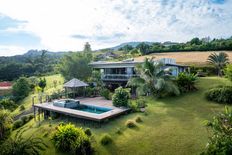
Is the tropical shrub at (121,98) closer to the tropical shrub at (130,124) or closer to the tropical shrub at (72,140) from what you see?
the tropical shrub at (130,124)

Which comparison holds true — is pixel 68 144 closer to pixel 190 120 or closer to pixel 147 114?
pixel 147 114

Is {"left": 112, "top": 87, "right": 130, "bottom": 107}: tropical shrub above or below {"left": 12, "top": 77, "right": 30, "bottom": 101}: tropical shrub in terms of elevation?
above

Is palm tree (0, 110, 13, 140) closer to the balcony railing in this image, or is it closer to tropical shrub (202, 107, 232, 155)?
the balcony railing

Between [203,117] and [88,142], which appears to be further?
[203,117]

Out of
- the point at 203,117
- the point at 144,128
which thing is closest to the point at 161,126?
the point at 144,128

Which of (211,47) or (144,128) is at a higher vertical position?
→ (211,47)

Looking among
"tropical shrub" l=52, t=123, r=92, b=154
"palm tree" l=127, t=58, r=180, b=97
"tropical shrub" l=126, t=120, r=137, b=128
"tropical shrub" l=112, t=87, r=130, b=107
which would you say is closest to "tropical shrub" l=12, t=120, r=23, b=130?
"tropical shrub" l=52, t=123, r=92, b=154

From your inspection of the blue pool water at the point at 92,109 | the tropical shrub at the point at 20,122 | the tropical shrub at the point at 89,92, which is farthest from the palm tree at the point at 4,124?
the tropical shrub at the point at 89,92
